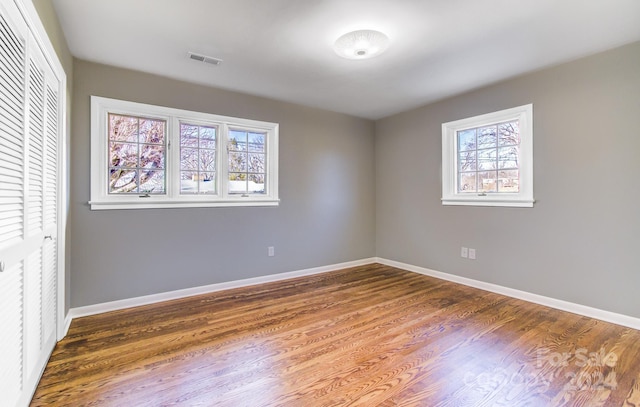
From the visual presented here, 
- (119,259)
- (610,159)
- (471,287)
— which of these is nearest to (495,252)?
(471,287)

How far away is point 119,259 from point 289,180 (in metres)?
2.10

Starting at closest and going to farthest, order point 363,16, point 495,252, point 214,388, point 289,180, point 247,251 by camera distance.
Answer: point 214,388 < point 363,16 < point 495,252 < point 247,251 < point 289,180

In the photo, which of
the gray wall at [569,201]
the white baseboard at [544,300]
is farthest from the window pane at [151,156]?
the white baseboard at [544,300]

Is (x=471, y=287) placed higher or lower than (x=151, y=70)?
lower

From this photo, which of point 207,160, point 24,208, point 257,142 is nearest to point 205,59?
point 207,160

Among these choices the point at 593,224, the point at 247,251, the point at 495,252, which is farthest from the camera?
the point at 247,251

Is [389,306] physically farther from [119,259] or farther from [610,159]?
[119,259]

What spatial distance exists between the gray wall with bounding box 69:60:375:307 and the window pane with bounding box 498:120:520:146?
6.33 feet

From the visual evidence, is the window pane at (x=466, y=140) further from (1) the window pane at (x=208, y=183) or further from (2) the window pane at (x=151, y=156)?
(2) the window pane at (x=151, y=156)

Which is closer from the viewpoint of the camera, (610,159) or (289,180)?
(610,159)

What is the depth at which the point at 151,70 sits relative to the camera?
9.86ft

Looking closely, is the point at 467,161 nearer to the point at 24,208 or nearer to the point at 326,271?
the point at 326,271

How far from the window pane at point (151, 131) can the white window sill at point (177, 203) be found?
2.13 feet

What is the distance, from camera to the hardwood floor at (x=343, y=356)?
1653 millimetres
